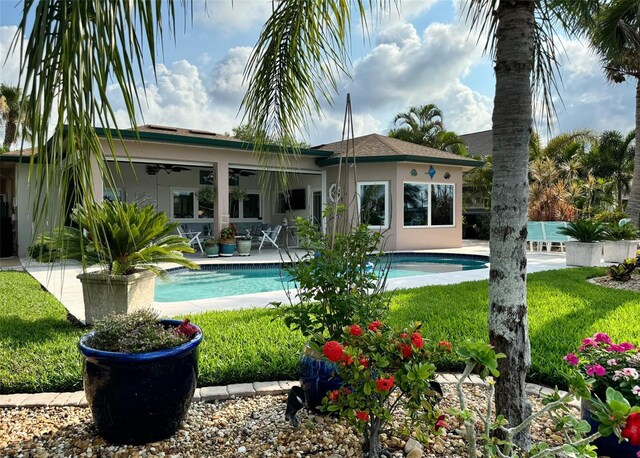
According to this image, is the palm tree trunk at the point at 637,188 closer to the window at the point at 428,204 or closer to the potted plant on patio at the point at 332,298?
the window at the point at 428,204

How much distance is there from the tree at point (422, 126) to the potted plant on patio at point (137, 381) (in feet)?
72.0

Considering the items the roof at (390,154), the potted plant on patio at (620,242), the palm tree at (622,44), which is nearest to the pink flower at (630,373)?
the palm tree at (622,44)

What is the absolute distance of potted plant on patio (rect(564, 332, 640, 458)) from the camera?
2.11 meters

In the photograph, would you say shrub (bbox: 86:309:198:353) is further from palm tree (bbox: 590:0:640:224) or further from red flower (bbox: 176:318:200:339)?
palm tree (bbox: 590:0:640:224)

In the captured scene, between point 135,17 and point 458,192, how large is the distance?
51.6ft

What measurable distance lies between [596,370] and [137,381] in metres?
2.37

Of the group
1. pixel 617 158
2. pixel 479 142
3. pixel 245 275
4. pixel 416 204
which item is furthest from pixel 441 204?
pixel 479 142

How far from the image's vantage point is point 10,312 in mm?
5430

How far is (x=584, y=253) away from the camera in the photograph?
10.5 metres

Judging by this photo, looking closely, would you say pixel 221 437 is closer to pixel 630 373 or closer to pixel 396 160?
pixel 630 373

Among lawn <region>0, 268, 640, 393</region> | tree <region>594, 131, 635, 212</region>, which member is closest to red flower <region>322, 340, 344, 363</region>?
lawn <region>0, 268, 640, 393</region>

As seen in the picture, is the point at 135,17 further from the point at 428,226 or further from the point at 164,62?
the point at 428,226

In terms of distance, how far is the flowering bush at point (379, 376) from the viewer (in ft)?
6.32

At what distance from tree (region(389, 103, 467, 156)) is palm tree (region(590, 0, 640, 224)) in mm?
8980
